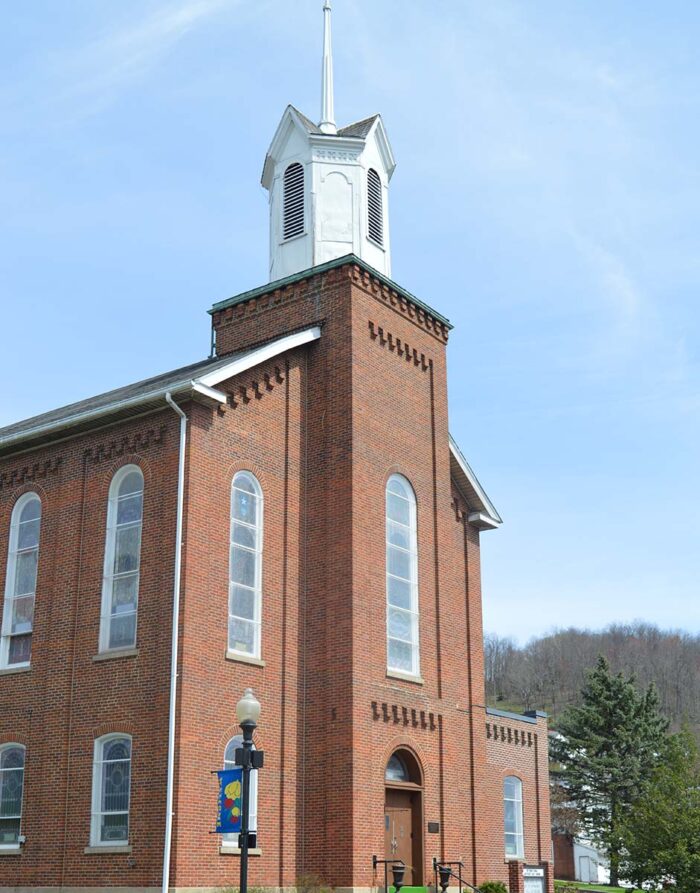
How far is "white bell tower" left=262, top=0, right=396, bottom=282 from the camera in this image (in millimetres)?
27828

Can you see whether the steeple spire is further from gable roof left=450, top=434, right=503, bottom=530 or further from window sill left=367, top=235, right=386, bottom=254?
gable roof left=450, top=434, right=503, bottom=530

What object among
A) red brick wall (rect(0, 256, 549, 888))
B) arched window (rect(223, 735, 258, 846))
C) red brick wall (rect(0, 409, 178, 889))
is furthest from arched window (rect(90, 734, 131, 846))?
arched window (rect(223, 735, 258, 846))

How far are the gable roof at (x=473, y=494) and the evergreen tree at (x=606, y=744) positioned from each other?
33.5 metres

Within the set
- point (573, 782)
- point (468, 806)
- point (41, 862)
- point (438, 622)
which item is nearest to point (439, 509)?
point (438, 622)

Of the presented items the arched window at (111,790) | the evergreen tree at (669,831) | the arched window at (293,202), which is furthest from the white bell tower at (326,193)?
the evergreen tree at (669,831)

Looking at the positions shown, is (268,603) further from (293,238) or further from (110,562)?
(293,238)

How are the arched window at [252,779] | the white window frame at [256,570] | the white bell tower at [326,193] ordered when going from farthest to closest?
the white bell tower at [326,193]
the white window frame at [256,570]
the arched window at [252,779]

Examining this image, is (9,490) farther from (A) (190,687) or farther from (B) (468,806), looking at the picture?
(B) (468,806)

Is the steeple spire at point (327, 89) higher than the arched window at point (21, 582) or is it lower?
higher

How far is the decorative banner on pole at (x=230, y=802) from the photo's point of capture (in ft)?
54.8

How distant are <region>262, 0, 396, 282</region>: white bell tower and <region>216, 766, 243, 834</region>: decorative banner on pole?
1408cm

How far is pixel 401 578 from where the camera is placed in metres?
25.4

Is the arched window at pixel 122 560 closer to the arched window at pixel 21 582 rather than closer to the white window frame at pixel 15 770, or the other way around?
the arched window at pixel 21 582

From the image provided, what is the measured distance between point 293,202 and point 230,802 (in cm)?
1644
